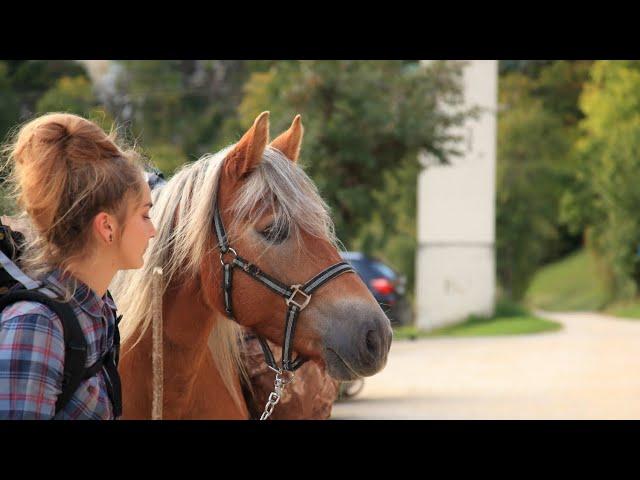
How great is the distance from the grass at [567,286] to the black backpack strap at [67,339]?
3494cm

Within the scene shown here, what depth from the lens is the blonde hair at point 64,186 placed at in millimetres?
1794

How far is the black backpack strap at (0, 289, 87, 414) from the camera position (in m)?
1.70

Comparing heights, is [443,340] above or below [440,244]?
below

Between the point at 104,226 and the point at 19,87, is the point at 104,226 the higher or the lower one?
the lower one

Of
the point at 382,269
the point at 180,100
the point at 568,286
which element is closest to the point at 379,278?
the point at 382,269

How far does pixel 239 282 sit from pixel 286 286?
16 centimetres

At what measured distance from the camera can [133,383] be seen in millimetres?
2873

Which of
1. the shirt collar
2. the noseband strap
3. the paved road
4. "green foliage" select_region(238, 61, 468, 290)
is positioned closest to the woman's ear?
the shirt collar

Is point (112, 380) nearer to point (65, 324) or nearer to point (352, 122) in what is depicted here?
point (65, 324)

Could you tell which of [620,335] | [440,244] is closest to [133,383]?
[620,335]

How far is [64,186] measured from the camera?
1794mm

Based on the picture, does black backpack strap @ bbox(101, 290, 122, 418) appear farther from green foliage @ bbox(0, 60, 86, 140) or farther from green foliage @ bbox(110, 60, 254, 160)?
green foliage @ bbox(110, 60, 254, 160)

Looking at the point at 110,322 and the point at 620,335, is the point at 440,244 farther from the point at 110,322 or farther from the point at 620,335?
the point at 110,322
